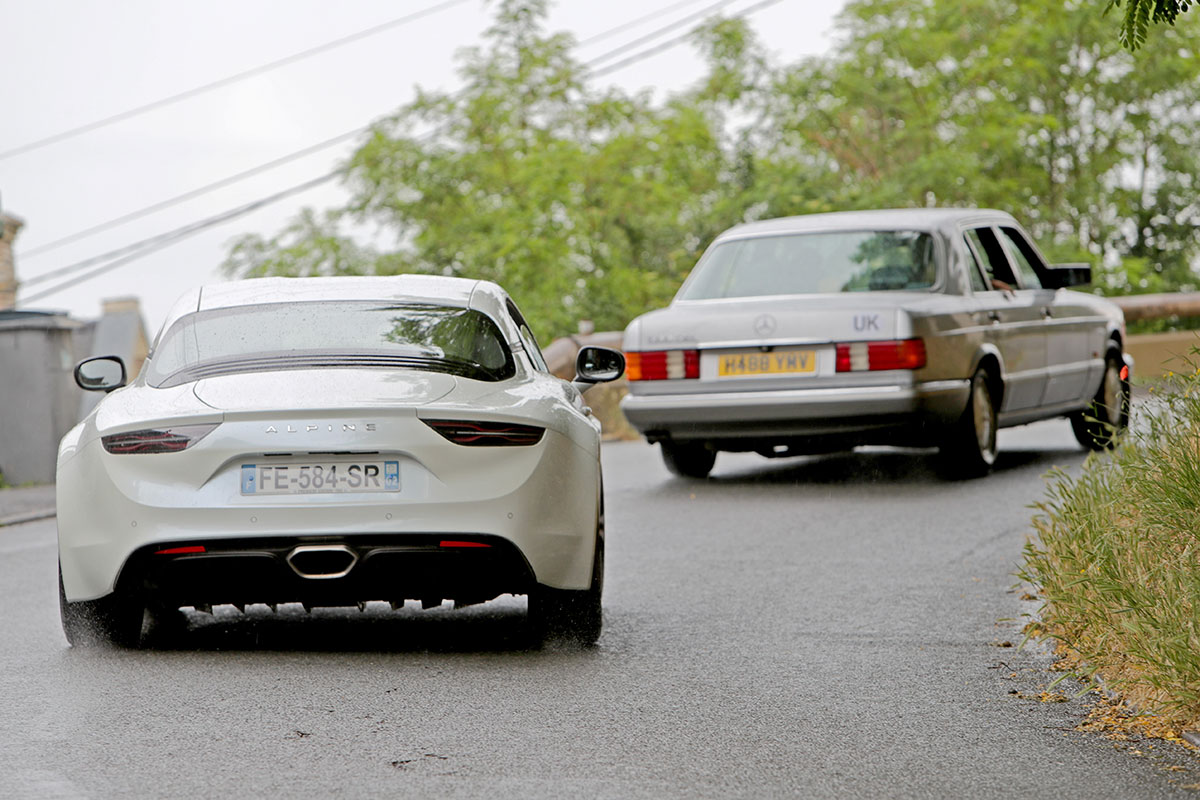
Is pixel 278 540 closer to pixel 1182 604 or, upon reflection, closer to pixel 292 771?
pixel 292 771

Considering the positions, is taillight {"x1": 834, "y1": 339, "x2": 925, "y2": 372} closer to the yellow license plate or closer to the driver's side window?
the yellow license plate

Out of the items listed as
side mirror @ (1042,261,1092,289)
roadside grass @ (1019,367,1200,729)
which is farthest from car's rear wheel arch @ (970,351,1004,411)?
roadside grass @ (1019,367,1200,729)

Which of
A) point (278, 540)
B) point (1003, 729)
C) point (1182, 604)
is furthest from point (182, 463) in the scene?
point (1182, 604)

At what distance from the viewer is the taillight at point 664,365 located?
39.0ft

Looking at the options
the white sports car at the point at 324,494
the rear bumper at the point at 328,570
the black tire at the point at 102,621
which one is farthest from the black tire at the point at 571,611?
the black tire at the point at 102,621

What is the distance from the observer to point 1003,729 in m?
5.28

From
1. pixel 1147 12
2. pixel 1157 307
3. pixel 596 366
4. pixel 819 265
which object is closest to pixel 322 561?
pixel 596 366

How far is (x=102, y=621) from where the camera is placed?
653 cm

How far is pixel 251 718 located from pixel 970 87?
105 ft

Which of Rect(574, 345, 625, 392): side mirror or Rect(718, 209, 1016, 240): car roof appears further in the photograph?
Rect(718, 209, 1016, 240): car roof

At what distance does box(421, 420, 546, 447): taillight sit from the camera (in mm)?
6203

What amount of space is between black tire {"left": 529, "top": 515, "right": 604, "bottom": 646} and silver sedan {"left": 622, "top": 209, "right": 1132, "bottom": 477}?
509cm

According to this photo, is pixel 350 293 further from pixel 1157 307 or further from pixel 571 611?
pixel 1157 307

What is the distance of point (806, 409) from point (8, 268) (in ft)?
94.2
